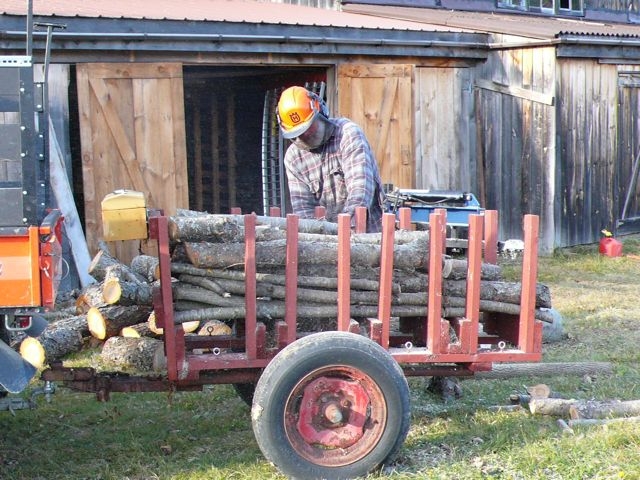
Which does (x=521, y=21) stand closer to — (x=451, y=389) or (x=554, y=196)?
(x=554, y=196)

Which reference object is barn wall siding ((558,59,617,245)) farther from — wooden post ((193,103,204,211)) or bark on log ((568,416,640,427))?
bark on log ((568,416,640,427))

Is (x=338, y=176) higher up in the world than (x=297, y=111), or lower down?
lower down

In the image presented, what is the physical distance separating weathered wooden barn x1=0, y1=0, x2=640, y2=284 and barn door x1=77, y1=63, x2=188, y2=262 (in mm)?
16

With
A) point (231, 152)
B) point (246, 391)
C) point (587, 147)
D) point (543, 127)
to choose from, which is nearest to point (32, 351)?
point (246, 391)

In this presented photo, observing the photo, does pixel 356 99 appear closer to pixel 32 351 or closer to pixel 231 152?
pixel 231 152

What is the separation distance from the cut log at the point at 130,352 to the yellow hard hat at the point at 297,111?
189cm

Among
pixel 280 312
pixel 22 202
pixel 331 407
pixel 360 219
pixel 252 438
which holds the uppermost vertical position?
pixel 22 202

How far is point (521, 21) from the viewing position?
1589 centimetres

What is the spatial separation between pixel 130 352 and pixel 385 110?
6500 millimetres

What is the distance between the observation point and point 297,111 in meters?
6.36

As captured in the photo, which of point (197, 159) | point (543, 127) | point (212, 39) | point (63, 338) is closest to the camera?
point (63, 338)

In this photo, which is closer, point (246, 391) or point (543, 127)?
point (246, 391)

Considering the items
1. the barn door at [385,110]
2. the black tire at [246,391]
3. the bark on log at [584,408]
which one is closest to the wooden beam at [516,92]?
the barn door at [385,110]

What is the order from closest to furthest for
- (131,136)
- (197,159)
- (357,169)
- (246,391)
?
(246,391), (357,169), (131,136), (197,159)
